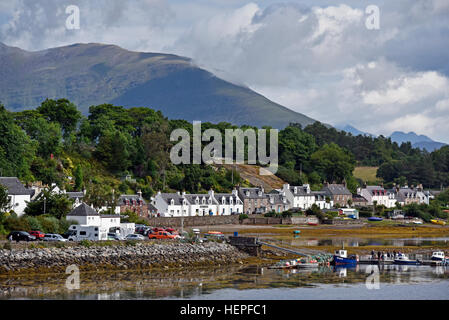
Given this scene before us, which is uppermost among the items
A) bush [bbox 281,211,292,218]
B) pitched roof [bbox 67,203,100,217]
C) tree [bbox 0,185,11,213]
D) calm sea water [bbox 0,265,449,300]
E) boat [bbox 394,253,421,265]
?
tree [bbox 0,185,11,213]

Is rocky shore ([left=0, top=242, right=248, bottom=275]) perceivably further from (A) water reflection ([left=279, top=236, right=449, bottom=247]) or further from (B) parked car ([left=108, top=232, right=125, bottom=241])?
(A) water reflection ([left=279, top=236, right=449, bottom=247])

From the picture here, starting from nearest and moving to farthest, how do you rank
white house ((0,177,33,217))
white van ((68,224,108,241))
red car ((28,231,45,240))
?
red car ((28,231,45,240)) → white van ((68,224,108,241)) → white house ((0,177,33,217))

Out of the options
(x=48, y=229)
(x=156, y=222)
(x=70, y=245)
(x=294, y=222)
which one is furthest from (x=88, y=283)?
(x=294, y=222)

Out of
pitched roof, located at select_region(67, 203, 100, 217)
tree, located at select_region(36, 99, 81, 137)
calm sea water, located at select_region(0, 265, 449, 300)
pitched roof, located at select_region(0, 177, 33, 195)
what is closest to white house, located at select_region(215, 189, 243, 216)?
tree, located at select_region(36, 99, 81, 137)

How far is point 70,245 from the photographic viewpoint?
55.8 metres

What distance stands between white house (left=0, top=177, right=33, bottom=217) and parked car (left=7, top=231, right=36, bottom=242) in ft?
53.1

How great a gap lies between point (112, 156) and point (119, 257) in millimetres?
58857

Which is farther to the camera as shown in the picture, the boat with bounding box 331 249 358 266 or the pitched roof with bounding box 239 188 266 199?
the pitched roof with bounding box 239 188 266 199

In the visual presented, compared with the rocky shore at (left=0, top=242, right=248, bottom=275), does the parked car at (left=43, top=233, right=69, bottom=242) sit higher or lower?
higher

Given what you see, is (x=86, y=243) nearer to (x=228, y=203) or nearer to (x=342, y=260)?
(x=342, y=260)

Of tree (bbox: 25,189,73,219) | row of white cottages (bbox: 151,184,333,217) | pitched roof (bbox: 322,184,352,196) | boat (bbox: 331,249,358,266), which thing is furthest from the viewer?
pitched roof (bbox: 322,184,352,196)

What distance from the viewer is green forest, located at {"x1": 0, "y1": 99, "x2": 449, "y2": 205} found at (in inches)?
3720

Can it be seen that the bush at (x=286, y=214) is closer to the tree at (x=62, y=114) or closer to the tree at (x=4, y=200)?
the tree at (x=62, y=114)
